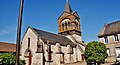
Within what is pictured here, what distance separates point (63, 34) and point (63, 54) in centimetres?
1026

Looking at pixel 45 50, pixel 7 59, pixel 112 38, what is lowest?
pixel 7 59

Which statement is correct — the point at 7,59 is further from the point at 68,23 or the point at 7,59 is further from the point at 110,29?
the point at 110,29

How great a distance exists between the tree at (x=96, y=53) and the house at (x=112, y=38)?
10990 millimetres

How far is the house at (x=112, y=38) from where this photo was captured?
110ft

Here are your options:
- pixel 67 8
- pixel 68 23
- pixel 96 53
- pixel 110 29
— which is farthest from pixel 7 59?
pixel 67 8

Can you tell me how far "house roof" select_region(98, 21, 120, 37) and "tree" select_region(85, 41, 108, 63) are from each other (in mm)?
Result: 13152

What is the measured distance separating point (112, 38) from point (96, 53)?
13999 millimetres

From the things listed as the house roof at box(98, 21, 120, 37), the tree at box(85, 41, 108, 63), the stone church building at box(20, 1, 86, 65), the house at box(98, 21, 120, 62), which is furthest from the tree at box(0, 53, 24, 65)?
the house roof at box(98, 21, 120, 37)

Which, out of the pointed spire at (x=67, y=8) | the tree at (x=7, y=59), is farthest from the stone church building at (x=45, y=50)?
the pointed spire at (x=67, y=8)

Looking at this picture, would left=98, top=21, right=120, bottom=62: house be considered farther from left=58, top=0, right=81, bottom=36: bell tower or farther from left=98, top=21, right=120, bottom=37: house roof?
left=58, top=0, right=81, bottom=36: bell tower

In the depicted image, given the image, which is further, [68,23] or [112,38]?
[68,23]

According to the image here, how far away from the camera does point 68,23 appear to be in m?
40.6

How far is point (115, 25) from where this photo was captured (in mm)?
36875

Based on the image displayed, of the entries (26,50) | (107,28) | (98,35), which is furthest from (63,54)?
(107,28)
